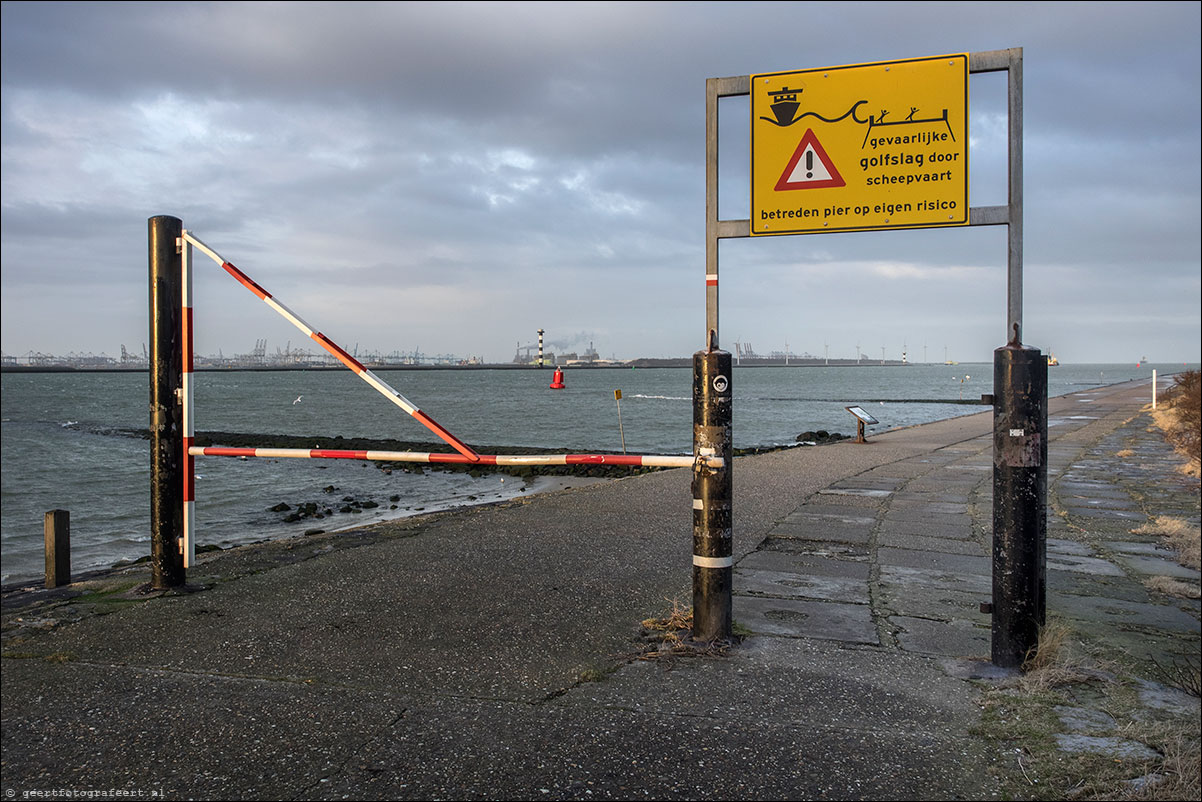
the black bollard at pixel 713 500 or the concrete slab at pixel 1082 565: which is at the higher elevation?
the black bollard at pixel 713 500

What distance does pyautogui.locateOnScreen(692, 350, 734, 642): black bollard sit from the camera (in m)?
4.29

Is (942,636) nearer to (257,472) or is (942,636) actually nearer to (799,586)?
(799,586)

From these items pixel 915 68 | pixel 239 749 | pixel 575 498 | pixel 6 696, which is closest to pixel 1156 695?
pixel 915 68

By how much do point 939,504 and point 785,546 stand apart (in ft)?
11.1

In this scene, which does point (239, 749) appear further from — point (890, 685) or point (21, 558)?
point (21, 558)

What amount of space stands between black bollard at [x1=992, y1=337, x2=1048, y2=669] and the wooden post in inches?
262

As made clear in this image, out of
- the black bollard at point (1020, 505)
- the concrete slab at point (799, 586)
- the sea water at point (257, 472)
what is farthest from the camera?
the sea water at point (257, 472)

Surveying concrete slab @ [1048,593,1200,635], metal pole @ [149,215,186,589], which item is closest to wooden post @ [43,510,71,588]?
metal pole @ [149,215,186,589]

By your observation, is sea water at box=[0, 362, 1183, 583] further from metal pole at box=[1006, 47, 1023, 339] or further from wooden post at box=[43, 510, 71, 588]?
metal pole at box=[1006, 47, 1023, 339]

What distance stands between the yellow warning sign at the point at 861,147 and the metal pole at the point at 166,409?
393 centimetres

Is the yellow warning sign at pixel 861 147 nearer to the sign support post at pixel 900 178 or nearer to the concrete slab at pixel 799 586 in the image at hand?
the sign support post at pixel 900 178

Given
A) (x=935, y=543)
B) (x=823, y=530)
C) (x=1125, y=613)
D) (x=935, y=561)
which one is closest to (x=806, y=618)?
(x=1125, y=613)

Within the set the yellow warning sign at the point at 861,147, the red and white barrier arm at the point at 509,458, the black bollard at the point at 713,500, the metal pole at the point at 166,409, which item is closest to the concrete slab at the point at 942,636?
the black bollard at the point at 713,500

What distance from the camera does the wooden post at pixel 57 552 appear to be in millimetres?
6492
